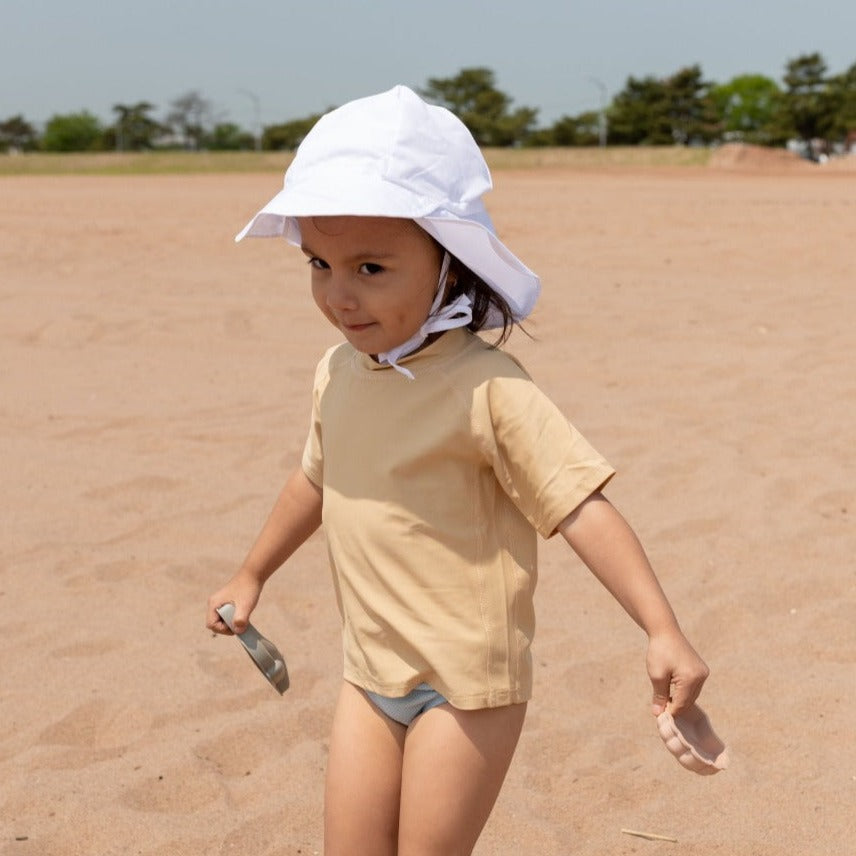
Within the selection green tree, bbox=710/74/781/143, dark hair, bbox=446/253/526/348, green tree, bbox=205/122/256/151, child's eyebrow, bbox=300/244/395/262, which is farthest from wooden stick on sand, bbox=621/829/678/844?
green tree, bbox=710/74/781/143

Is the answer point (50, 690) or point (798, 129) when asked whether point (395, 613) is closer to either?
point (50, 690)

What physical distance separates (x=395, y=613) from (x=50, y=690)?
1813mm

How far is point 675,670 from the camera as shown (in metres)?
1.77

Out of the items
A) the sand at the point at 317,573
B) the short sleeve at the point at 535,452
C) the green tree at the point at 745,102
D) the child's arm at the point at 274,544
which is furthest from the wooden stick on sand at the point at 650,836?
the green tree at the point at 745,102

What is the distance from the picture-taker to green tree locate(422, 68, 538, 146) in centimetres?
5950

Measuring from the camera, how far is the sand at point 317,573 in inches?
114

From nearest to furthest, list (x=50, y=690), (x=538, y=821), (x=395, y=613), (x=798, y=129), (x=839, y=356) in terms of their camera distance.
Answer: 1. (x=395, y=613)
2. (x=538, y=821)
3. (x=50, y=690)
4. (x=839, y=356)
5. (x=798, y=129)

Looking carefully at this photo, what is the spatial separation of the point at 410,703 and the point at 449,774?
12cm

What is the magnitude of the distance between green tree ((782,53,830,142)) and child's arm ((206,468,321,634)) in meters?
57.2

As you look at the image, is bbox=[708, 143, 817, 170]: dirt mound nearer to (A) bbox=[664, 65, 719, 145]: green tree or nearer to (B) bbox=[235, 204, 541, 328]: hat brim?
(A) bbox=[664, 65, 719, 145]: green tree

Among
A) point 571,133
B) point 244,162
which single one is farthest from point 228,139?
point 244,162

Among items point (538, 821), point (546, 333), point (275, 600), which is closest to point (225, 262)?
point (546, 333)

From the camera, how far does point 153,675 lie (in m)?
3.54

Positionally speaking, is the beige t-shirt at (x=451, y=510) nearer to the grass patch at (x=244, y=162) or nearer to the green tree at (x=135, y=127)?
the grass patch at (x=244, y=162)
